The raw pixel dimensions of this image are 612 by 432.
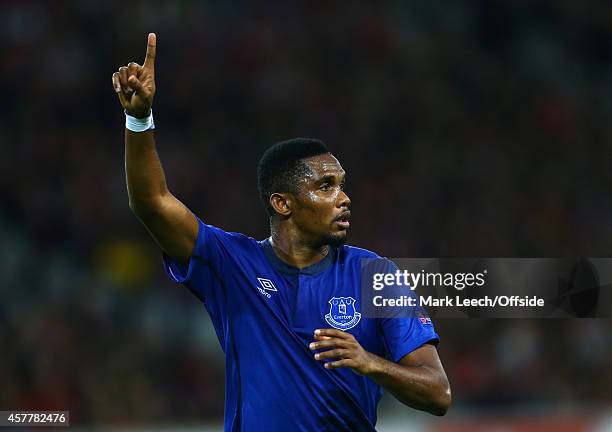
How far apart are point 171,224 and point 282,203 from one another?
2.09 ft

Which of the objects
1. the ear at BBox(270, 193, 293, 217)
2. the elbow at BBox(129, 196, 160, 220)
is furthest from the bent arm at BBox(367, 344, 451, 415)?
the elbow at BBox(129, 196, 160, 220)

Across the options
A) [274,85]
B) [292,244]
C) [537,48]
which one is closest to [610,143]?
Result: [537,48]

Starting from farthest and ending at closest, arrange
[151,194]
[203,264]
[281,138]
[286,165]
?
[281,138] → [286,165] → [203,264] → [151,194]

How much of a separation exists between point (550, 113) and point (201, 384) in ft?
21.2

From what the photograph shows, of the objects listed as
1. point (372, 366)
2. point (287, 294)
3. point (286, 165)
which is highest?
point (286, 165)

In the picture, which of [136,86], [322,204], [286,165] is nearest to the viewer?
[136,86]

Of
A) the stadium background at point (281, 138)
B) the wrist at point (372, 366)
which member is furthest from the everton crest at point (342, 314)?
the stadium background at point (281, 138)

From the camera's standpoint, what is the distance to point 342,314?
15.6ft

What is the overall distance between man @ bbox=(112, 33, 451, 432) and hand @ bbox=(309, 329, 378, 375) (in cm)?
10

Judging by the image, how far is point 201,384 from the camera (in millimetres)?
10102

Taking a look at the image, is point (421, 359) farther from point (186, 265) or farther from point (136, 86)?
point (136, 86)

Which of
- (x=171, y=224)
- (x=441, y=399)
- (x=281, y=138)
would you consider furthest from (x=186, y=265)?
(x=281, y=138)

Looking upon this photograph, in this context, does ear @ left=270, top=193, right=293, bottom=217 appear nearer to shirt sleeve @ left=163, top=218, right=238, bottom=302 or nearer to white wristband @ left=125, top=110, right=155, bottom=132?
shirt sleeve @ left=163, top=218, right=238, bottom=302

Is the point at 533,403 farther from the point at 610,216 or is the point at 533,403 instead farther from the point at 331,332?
the point at 331,332
